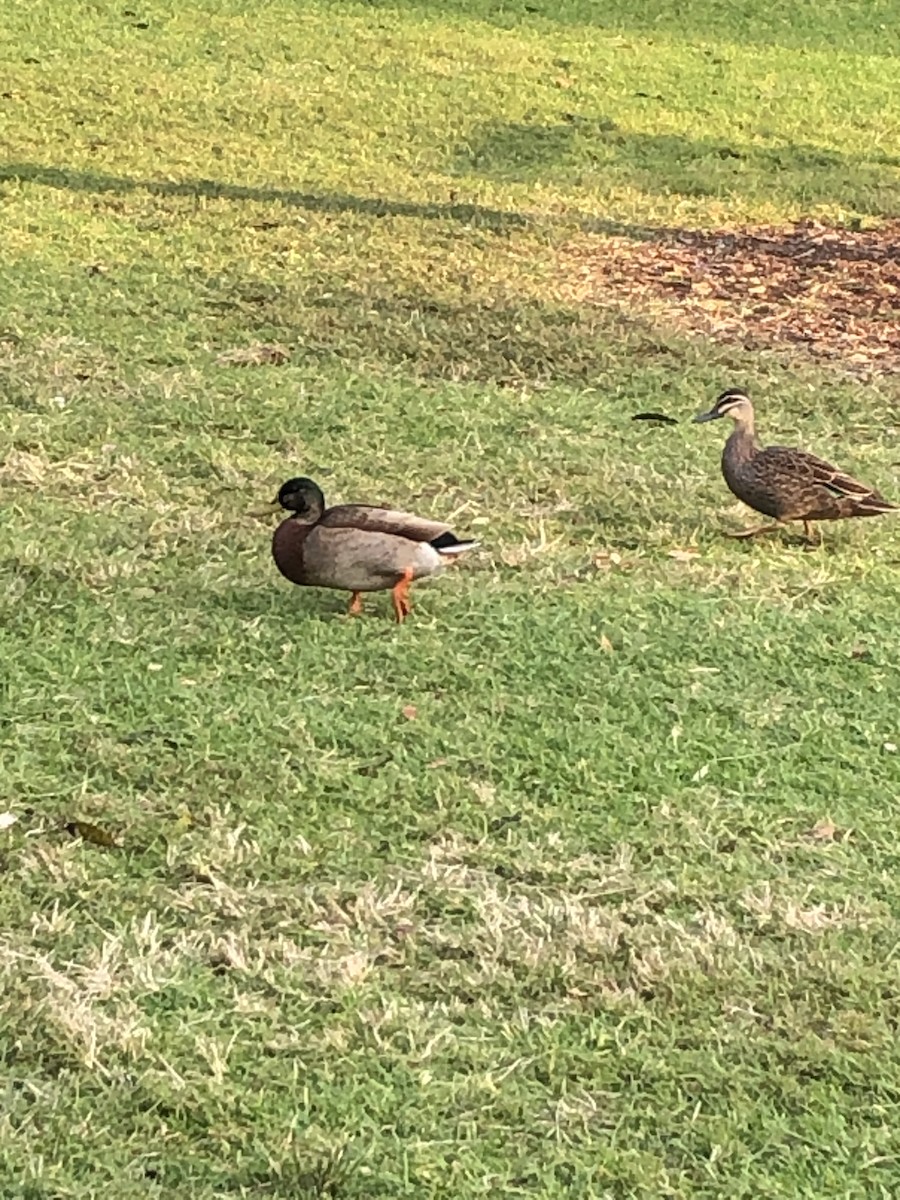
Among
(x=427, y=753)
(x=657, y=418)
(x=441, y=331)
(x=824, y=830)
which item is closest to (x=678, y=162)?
(x=441, y=331)

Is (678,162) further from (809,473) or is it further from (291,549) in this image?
(291,549)

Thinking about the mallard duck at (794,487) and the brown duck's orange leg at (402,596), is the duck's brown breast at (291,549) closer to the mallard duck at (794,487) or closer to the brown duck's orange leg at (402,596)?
the brown duck's orange leg at (402,596)

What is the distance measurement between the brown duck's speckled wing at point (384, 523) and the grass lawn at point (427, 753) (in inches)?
10.8

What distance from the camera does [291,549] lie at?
16.0 feet

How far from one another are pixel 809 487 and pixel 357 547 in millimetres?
1513

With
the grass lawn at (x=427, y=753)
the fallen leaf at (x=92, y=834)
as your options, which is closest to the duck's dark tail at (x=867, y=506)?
the grass lawn at (x=427, y=753)

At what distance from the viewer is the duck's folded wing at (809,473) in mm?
5562

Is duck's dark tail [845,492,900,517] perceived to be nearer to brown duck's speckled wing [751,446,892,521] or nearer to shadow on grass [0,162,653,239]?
brown duck's speckled wing [751,446,892,521]

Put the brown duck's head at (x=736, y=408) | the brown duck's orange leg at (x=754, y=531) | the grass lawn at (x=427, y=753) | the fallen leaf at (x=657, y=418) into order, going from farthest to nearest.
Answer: the fallen leaf at (x=657, y=418) < the brown duck's head at (x=736, y=408) < the brown duck's orange leg at (x=754, y=531) < the grass lawn at (x=427, y=753)

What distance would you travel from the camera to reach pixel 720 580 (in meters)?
5.38

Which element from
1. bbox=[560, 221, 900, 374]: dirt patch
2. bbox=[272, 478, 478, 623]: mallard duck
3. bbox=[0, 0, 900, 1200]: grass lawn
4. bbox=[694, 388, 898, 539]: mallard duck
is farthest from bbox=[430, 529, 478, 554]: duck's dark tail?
bbox=[560, 221, 900, 374]: dirt patch

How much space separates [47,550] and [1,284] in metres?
3.41

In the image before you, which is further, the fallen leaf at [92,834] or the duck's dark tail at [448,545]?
the duck's dark tail at [448,545]

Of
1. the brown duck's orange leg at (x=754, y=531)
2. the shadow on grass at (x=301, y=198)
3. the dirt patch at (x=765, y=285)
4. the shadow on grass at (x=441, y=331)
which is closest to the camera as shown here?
the brown duck's orange leg at (x=754, y=531)
